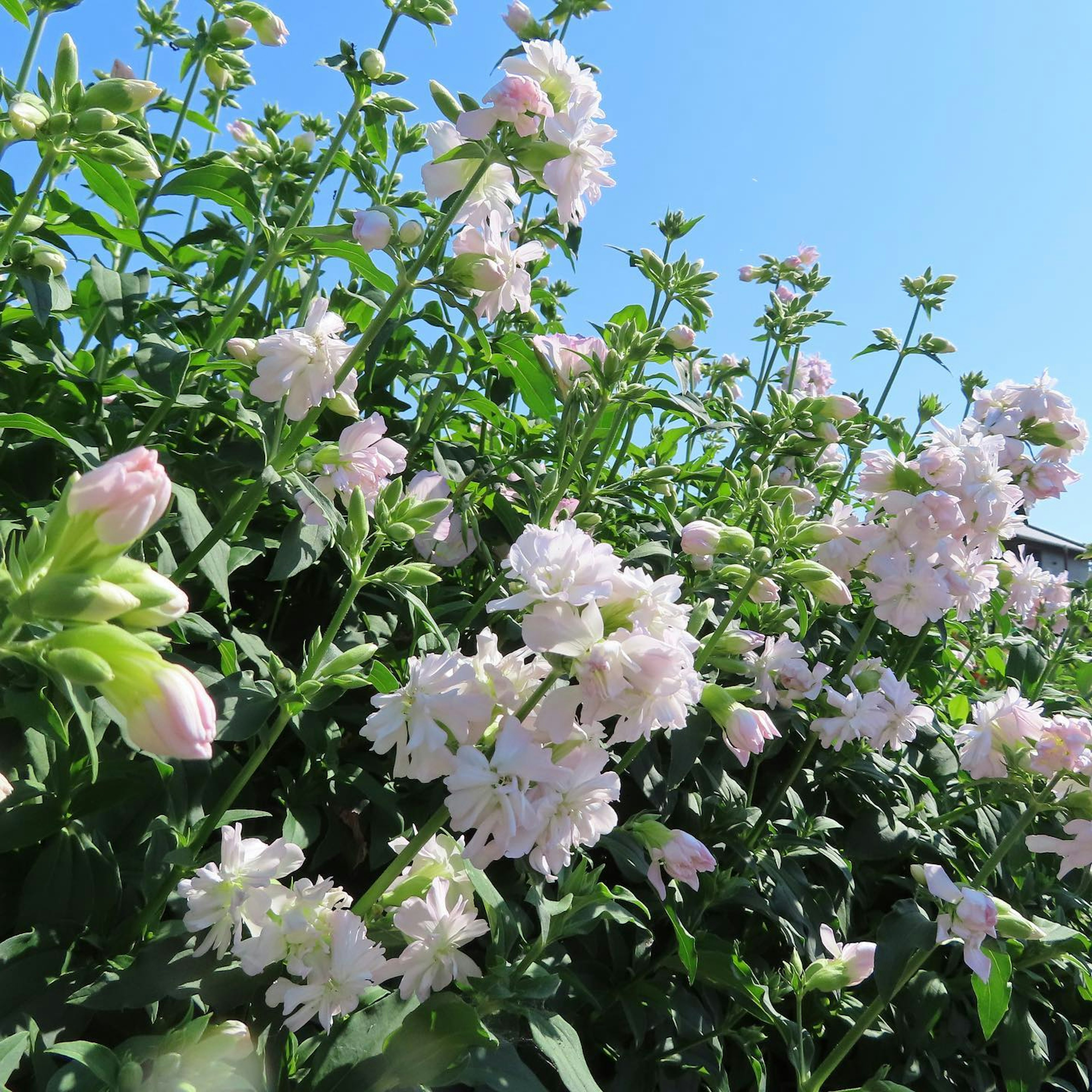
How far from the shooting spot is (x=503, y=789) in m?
→ 1.19

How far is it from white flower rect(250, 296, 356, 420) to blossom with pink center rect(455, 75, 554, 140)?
43 cm

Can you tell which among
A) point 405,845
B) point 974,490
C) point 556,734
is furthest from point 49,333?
point 974,490

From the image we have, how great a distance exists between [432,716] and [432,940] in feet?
1.16

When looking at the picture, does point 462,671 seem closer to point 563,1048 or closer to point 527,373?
point 563,1048

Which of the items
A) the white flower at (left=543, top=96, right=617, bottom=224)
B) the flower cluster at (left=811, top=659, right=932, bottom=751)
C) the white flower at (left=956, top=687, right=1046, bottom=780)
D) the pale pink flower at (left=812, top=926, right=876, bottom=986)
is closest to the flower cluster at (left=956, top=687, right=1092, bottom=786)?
the white flower at (left=956, top=687, right=1046, bottom=780)

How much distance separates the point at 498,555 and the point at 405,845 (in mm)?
1033

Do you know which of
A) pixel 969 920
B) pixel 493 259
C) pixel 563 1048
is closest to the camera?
pixel 563 1048

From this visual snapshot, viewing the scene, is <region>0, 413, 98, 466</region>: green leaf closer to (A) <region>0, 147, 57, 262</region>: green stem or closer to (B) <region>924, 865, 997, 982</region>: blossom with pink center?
(A) <region>0, 147, 57, 262</region>: green stem

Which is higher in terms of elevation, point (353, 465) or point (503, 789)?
point (353, 465)

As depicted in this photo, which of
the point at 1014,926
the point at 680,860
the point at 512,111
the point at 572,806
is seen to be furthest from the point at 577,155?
the point at 1014,926

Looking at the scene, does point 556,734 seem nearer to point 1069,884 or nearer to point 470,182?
point 470,182

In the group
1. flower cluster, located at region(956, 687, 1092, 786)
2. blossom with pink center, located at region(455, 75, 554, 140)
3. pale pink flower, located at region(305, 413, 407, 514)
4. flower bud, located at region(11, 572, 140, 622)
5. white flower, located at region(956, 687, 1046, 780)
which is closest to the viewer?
flower bud, located at region(11, 572, 140, 622)

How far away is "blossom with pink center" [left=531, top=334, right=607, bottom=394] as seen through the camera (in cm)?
222

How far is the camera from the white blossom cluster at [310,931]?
51.6 inches
